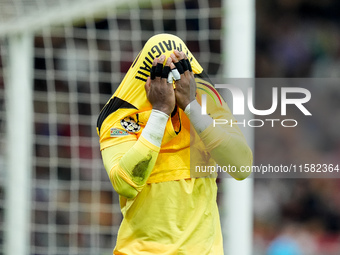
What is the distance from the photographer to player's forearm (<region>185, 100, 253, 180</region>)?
5.51 feet

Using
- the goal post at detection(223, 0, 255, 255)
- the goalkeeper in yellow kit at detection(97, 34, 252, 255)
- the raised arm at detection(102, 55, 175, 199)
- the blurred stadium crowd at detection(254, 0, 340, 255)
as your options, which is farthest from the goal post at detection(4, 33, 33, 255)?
the blurred stadium crowd at detection(254, 0, 340, 255)

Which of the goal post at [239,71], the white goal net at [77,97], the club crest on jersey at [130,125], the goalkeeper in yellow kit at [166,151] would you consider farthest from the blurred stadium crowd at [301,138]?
the club crest on jersey at [130,125]

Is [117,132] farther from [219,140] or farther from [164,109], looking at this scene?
[219,140]

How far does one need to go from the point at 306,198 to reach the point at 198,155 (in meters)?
4.28

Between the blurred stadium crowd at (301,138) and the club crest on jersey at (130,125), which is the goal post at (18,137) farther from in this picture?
the blurred stadium crowd at (301,138)

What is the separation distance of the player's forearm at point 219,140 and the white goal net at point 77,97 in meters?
1.81

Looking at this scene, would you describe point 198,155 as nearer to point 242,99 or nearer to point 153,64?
point 153,64

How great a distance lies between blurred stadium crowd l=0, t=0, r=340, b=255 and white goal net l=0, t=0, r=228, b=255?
0.01 meters

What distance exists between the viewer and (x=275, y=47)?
6.59 meters

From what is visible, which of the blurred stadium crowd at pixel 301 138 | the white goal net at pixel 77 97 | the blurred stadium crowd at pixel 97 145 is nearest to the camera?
the white goal net at pixel 77 97

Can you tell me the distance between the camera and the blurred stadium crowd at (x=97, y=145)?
4.32 metres

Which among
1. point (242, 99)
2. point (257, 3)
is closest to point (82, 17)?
point (242, 99)

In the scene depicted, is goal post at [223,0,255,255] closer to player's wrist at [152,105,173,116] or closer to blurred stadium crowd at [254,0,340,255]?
player's wrist at [152,105,173,116]

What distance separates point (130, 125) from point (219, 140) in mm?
293
